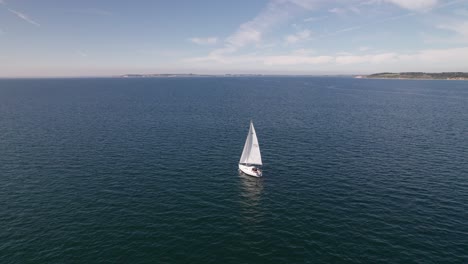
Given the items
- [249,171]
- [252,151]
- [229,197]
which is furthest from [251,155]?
[229,197]

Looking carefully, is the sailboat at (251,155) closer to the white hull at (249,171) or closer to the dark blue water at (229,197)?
the white hull at (249,171)

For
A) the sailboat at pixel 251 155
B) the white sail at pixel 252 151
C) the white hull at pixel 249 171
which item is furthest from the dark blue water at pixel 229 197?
the white sail at pixel 252 151

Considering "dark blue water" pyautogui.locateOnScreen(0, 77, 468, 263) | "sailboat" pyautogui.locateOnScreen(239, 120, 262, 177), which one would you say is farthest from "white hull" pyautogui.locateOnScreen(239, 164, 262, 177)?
"dark blue water" pyautogui.locateOnScreen(0, 77, 468, 263)

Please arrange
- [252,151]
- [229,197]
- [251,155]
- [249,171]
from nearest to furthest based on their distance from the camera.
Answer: [229,197]
[249,171]
[252,151]
[251,155]

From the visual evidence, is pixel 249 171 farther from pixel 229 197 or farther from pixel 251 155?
pixel 229 197

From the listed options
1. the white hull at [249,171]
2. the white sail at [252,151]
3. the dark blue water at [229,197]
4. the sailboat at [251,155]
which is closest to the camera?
the dark blue water at [229,197]

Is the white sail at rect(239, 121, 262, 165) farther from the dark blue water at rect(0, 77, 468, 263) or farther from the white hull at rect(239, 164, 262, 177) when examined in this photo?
the dark blue water at rect(0, 77, 468, 263)

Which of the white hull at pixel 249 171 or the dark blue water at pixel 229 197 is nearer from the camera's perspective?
the dark blue water at pixel 229 197

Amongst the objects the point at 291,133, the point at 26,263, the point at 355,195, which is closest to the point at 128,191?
the point at 26,263

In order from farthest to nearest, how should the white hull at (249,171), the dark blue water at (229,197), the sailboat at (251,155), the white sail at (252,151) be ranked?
the white sail at (252,151)
the sailboat at (251,155)
the white hull at (249,171)
the dark blue water at (229,197)
